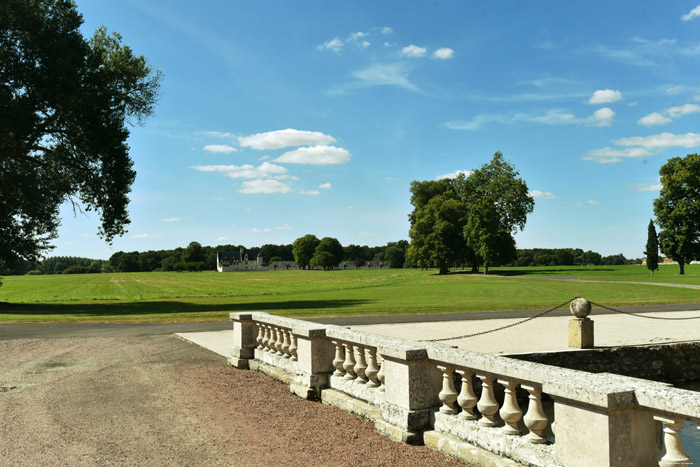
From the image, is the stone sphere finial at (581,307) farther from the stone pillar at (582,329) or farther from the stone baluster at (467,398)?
the stone baluster at (467,398)

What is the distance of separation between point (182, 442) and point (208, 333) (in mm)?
10522

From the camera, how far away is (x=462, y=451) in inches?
209

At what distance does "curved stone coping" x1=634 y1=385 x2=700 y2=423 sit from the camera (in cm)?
338

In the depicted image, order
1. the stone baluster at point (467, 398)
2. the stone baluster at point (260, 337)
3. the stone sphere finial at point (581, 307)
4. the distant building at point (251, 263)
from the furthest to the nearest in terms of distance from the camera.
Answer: the distant building at point (251, 263) < the stone sphere finial at point (581, 307) < the stone baluster at point (260, 337) < the stone baluster at point (467, 398)

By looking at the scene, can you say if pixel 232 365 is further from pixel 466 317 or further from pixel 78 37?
pixel 78 37

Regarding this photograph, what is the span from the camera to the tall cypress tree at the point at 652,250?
206 feet

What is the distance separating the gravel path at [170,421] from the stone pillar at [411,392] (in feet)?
0.64

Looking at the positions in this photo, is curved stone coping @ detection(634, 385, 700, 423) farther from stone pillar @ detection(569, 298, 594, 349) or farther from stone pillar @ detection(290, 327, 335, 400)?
stone pillar @ detection(569, 298, 594, 349)

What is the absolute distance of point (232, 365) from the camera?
35.5 feet

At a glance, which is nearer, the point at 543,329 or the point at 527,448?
the point at 527,448

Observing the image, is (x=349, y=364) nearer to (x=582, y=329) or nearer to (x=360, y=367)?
(x=360, y=367)

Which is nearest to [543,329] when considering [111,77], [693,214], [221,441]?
[221,441]

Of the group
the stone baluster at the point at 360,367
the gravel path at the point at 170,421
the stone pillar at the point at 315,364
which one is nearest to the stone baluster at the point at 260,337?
the gravel path at the point at 170,421

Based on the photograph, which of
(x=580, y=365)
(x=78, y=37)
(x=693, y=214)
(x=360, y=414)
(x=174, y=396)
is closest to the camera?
(x=360, y=414)
